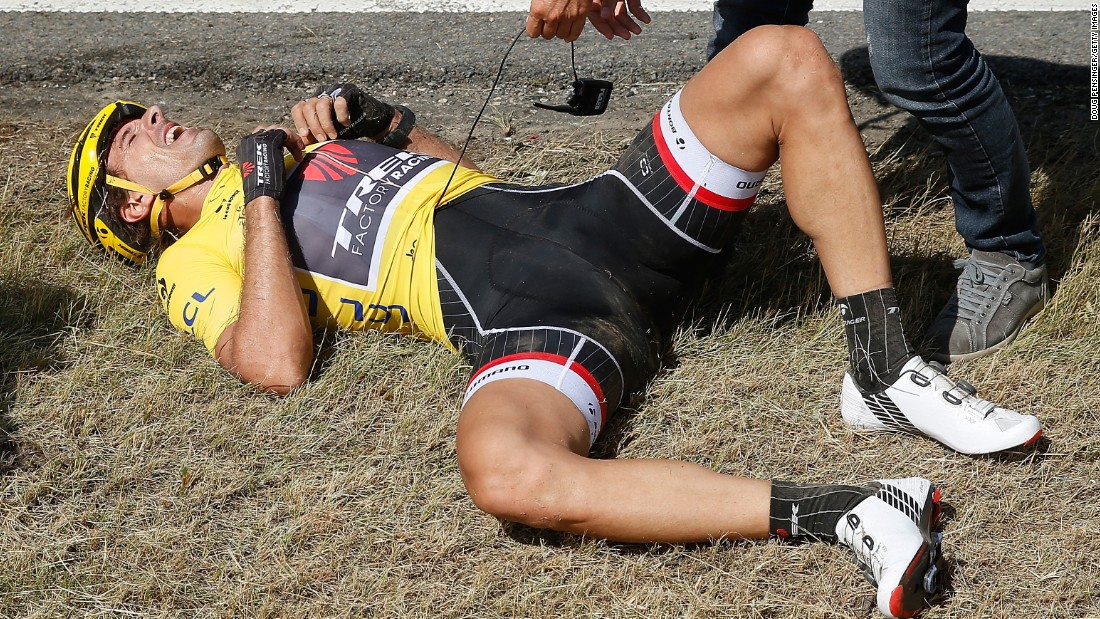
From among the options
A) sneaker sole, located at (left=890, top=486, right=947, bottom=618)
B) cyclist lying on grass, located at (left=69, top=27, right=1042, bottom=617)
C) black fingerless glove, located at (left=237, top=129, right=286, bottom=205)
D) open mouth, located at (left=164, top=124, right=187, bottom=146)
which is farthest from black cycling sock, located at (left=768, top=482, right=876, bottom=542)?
open mouth, located at (left=164, top=124, right=187, bottom=146)

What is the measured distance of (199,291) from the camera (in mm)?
3176

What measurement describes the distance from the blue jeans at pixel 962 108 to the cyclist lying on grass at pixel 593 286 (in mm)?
230

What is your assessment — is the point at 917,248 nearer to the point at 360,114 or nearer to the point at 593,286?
the point at 593,286

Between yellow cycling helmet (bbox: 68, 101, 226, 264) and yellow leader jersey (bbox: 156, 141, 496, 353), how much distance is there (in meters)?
0.31

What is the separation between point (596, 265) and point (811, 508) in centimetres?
92

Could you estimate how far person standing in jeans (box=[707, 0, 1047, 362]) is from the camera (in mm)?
2652

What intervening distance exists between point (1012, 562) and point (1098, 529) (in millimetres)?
241

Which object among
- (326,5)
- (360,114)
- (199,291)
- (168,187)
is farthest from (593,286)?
(326,5)

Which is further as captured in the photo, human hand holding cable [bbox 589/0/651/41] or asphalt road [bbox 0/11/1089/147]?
asphalt road [bbox 0/11/1089/147]

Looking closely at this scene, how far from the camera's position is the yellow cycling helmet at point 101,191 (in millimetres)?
3615

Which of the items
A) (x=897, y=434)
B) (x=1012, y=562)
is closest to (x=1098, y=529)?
(x=1012, y=562)

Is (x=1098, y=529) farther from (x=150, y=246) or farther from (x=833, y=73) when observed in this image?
(x=150, y=246)

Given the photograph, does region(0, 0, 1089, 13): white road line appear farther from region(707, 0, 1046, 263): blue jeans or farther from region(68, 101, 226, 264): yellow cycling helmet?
region(707, 0, 1046, 263): blue jeans

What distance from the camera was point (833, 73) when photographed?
103 inches
